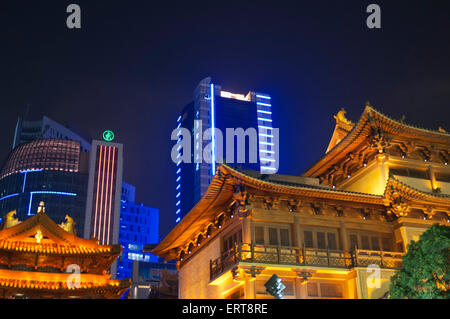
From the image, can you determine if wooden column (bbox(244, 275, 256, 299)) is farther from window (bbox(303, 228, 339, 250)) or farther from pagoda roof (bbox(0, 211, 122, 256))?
pagoda roof (bbox(0, 211, 122, 256))

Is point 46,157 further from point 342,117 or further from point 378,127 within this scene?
point 378,127

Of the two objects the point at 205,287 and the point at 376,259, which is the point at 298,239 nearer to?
the point at 376,259

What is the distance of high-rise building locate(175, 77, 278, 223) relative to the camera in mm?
133000

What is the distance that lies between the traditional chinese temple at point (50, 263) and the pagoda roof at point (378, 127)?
55.0ft

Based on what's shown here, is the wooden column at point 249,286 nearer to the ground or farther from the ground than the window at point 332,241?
nearer to the ground

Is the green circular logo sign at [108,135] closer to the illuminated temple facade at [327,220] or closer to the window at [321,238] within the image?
the illuminated temple facade at [327,220]

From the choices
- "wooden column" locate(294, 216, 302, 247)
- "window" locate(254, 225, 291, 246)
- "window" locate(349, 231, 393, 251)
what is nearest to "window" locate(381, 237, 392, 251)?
"window" locate(349, 231, 393, 251)

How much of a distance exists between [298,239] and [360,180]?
8716 mm

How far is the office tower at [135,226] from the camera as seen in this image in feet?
489

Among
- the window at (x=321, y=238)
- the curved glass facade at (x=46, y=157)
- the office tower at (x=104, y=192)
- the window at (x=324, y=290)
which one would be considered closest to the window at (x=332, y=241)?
the window at (x=321, y=238)

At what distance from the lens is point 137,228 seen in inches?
6122

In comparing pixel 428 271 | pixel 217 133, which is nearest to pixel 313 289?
pixel 428 271

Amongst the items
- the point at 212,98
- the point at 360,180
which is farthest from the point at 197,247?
the point at 212,98

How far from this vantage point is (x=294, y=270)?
86.0 feet
